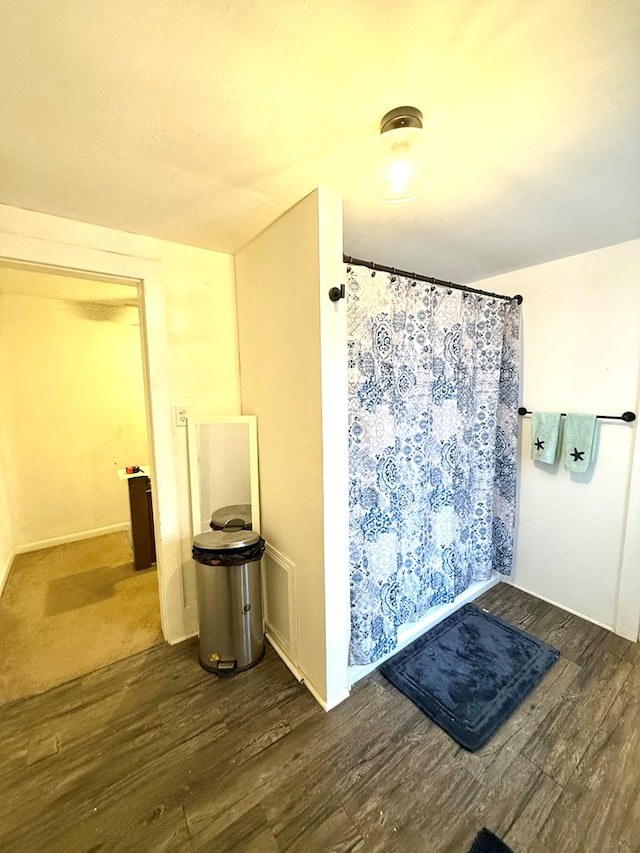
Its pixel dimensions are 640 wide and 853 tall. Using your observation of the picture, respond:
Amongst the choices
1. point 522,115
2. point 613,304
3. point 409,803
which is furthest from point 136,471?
point 613,304

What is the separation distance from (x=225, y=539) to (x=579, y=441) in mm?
2274

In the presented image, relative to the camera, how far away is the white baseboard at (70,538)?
10.5 feet

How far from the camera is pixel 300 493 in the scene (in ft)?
5.51

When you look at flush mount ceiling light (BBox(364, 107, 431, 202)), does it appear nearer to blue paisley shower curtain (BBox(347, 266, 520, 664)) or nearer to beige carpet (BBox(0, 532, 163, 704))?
blue paisley shower curtain (BBox(347, 266, 520, 664))

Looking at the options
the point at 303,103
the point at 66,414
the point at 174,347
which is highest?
the point at 303,103

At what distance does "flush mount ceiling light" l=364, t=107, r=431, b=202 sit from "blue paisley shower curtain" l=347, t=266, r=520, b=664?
390mm

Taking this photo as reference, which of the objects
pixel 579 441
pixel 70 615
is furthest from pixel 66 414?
pixel 579 441

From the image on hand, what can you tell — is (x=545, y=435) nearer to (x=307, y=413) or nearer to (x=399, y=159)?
(x=307, y=413)

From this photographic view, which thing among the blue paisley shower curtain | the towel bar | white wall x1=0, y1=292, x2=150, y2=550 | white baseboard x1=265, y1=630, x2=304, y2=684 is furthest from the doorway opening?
the towel bar

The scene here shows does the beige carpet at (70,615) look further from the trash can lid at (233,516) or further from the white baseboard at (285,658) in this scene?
the trash can lid at (233,516)

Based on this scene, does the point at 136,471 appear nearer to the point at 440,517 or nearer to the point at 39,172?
the point at 39,172

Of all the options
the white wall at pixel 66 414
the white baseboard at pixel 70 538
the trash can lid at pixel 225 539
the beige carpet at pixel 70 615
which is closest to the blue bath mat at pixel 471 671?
the trash can lid at pixel 225 539

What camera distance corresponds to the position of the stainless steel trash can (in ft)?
5.94

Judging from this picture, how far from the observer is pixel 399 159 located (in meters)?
1.07
